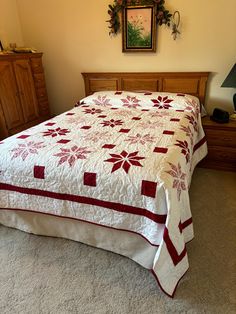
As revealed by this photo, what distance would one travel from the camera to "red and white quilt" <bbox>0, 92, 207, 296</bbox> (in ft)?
4.21

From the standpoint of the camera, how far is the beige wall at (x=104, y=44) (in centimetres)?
264

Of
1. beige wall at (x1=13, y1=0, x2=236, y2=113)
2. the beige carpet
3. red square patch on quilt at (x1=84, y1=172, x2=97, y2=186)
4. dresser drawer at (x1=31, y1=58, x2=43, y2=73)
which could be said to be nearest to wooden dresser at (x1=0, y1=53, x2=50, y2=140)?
dresser drawer at (x1=31, y1=58, x2=43, y2=73)

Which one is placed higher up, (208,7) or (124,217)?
(208,7)

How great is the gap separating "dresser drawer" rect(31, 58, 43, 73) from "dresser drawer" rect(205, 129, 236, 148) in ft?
7.88

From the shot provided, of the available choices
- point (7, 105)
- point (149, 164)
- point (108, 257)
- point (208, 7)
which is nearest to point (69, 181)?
point (149, 164)

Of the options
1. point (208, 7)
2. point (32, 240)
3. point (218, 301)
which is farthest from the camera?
point (208, 7)

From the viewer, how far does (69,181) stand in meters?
1.45

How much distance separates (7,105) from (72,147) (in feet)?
5.54

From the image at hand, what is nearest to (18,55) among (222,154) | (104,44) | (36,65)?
(36,65)

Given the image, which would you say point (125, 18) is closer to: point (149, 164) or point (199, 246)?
point (149, 164)

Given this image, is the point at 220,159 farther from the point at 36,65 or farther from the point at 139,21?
the point at 36,65

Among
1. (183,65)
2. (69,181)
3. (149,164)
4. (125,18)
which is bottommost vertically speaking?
(69,181)

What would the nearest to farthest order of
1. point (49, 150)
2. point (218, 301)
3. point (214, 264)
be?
point (218, 301)
point (214, 264)
point (49, 150)

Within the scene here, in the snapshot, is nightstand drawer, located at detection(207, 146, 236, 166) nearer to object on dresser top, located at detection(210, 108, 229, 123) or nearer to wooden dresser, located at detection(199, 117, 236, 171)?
wooden dresser, located at detection(199, 117, 236, 171)
